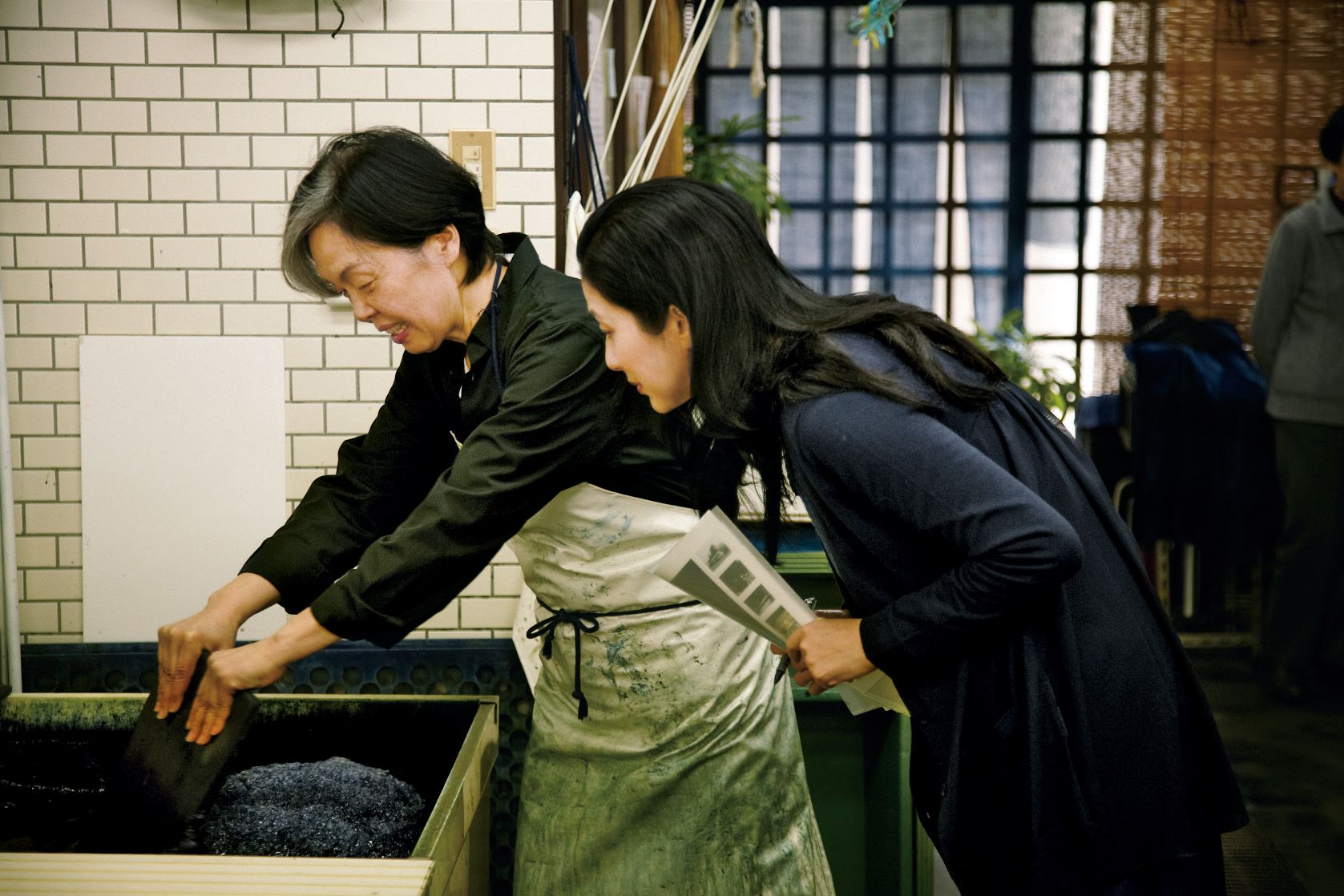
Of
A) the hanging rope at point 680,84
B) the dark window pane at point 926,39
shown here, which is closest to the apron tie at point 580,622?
the hanging rope at point 680,84

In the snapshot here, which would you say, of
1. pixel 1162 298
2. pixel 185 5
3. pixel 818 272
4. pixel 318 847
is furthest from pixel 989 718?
Result: pixel 818 272

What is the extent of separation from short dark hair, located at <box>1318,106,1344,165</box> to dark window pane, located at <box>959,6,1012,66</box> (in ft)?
12.5

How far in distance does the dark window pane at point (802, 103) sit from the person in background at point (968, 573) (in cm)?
588

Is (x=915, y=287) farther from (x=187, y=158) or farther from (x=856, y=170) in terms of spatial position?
(x=187, y=158)

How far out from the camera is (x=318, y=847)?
146 centimetres

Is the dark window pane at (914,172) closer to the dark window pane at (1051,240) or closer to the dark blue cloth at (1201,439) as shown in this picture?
the dark window pane at (1051,240)

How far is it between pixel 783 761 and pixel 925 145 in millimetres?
5754

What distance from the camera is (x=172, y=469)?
8.30ft

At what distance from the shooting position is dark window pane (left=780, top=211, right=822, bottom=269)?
6.91m

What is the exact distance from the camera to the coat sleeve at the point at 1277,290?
3.18 metres

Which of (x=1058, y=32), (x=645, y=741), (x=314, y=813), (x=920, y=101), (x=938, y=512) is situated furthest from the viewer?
(x=920, y=101)

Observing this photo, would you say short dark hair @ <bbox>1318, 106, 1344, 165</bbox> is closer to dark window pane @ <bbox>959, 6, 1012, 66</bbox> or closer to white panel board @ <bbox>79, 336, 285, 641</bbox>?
white panel board @ <bbox>79, 336, 285, 641</bbox>

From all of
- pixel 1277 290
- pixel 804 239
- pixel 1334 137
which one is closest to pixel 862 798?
pixel 1277 290

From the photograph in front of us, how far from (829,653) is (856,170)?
5994mm
